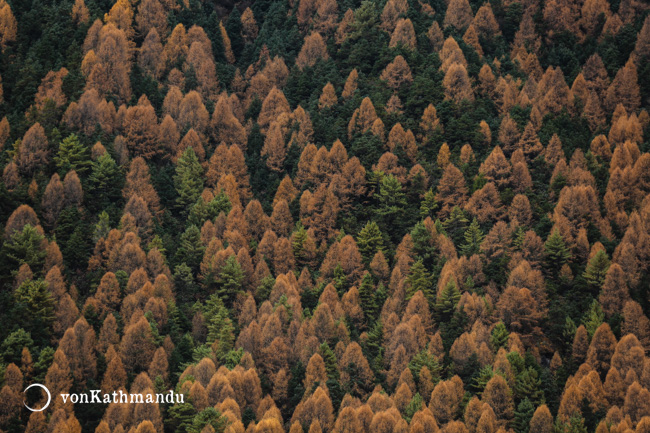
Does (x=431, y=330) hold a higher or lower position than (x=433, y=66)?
lower

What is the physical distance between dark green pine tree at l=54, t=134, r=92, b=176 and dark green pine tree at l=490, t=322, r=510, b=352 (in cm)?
7253

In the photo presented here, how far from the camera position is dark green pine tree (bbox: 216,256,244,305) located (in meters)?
138

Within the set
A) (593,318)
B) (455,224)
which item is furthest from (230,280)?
(593,318)

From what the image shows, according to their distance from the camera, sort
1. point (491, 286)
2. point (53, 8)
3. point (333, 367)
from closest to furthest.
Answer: point (333, 367) < point (491, 286) < point (53, 8)

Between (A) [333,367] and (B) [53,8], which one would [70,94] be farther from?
(A) [333,367]

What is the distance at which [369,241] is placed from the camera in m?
146

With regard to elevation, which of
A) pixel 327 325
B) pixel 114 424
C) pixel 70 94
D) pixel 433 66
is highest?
pixel 433 66

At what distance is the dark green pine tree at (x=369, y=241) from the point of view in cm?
14625

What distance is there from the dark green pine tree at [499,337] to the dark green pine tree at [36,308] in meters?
61.7

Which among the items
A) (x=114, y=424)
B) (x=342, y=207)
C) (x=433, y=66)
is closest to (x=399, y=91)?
(x=433, y=66)

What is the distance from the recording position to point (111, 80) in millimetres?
178250

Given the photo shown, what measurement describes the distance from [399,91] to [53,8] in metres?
74.3

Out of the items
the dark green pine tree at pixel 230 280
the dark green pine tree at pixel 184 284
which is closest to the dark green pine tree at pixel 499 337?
the dark green pine tree at pixel 230 280

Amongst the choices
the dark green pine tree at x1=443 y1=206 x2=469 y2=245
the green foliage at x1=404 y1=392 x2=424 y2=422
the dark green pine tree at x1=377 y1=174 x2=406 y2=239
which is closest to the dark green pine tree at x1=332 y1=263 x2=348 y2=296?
the dark green pine tree at x1=377 y1=174 x2=406 y2=239
